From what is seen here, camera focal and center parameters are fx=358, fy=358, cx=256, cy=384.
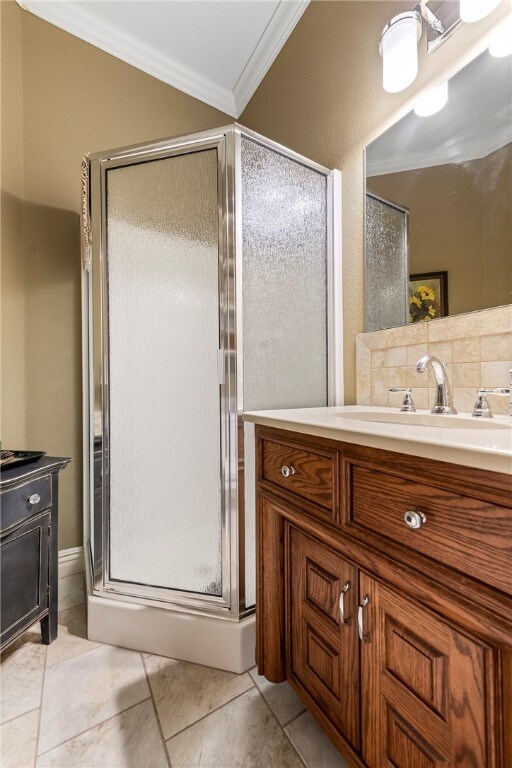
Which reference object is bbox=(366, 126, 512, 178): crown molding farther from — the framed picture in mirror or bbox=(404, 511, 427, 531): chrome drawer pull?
bbox=(404, 511, 427, 531): chrome drawer pull

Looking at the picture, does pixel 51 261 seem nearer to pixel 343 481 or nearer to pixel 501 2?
pixel 343 481

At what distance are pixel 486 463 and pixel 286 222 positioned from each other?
1.19m

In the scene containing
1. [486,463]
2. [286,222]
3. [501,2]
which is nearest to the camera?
[486,463]

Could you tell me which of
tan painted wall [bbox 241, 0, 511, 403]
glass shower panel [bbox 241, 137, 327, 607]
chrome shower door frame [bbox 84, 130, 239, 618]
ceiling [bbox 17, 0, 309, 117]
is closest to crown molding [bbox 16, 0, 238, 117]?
ceiling [bbox 17, 0, 309, 117]

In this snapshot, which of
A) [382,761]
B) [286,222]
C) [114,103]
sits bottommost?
[382,761]

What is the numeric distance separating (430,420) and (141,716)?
3.86 feet

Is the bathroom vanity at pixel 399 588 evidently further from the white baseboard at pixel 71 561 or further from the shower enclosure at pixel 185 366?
the white baseboard at pixel 71 561

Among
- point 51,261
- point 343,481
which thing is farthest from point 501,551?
point 51,261

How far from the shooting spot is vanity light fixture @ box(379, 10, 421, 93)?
3.72 ft

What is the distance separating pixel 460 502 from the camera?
51 centimetres

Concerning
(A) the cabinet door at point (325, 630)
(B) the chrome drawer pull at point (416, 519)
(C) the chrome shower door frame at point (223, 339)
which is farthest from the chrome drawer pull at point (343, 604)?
(C) the chrome shower door frame at point (223, 339)

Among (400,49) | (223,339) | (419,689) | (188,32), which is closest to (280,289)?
(223,339)

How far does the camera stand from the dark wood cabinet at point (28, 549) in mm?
1158

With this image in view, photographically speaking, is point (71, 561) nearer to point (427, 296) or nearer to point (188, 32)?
point (427, 296)
